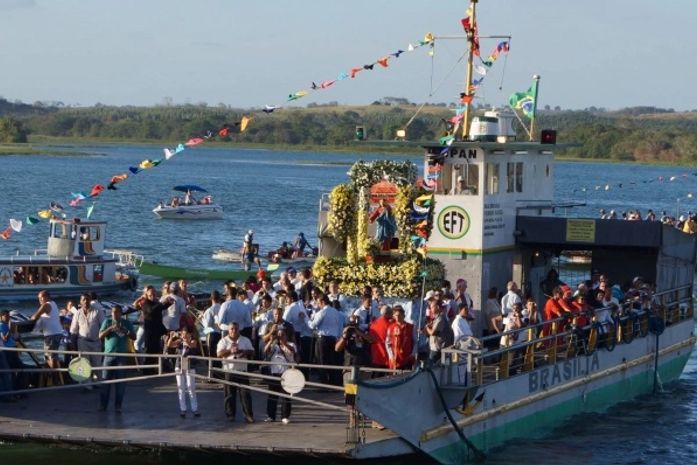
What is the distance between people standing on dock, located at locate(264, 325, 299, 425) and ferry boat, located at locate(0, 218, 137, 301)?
2598 centimetres

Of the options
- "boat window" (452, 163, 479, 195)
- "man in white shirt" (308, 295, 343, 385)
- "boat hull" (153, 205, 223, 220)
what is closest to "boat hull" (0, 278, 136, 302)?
"boat window" (452, 163, 479, 195)

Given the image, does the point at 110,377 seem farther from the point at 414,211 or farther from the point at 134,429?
the point at 414,211

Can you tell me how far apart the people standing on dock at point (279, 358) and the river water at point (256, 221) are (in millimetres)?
1403

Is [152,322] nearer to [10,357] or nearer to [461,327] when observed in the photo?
[10,357]

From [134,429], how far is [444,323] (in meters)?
4.68

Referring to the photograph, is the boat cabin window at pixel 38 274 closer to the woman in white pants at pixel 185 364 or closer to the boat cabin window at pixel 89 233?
the boat cabin window at pixel 89 233

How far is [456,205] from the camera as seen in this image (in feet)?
85.0

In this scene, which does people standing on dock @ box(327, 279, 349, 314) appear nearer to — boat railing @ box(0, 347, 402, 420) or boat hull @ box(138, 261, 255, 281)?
boat railing @ box(0, 347, 402, 420)

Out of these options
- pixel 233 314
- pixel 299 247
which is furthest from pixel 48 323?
pixel 299 247

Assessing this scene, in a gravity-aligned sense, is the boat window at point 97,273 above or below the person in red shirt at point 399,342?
below

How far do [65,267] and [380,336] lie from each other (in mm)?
26643

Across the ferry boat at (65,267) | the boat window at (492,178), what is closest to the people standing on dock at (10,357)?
the boat window at (492,178)

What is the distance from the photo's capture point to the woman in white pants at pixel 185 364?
63.0ft

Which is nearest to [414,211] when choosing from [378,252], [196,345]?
[378,252]
